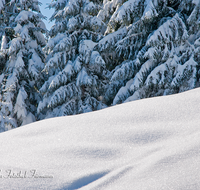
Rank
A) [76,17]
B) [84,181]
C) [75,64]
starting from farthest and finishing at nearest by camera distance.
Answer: [76,17]
[75,64]
[84,181]

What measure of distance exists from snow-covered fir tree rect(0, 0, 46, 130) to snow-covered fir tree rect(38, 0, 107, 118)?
4.44ft

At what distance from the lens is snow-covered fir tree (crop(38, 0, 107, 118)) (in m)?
9.86

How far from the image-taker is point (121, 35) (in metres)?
9.15

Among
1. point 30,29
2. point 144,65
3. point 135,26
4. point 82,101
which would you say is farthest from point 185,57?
point 30,29

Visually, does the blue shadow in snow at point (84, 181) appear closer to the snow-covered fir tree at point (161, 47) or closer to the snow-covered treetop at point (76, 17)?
the snow-covered fir tree at point (161, 47)

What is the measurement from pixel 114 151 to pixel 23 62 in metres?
10.4

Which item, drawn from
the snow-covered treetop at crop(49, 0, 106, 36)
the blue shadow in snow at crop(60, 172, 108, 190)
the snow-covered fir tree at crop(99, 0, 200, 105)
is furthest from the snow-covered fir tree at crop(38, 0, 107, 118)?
the blue shadow in snow at crop(60, 172, 108, 190)

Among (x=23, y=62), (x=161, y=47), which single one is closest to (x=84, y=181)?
(x=161, y=47)

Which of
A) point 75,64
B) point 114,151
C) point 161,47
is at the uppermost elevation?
point 114,151

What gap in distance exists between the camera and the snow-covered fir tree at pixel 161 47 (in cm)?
720

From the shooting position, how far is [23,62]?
36.6 ft

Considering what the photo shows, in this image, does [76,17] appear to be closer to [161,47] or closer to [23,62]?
[23,62]

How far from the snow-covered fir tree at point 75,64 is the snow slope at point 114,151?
23.3 feet

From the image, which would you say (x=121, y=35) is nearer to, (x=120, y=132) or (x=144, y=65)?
(x=144, y=65)
